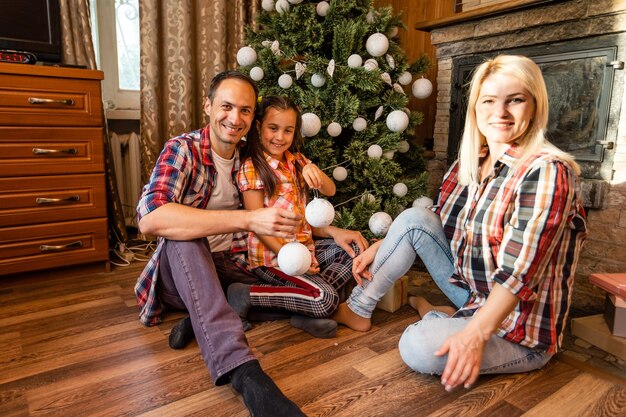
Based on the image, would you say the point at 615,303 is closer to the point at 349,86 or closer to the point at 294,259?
the point at 294,259

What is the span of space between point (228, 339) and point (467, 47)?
203 centimetres

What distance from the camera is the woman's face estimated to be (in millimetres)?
1115

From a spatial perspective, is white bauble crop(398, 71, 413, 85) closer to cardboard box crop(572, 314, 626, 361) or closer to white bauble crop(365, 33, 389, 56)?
white bauble crop(365, 33, 389, 56)

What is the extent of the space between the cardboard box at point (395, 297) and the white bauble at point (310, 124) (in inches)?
29.0

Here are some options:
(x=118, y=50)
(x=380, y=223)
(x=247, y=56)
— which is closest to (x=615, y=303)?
(x=380, y=223)

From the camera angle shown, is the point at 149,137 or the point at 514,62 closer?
the point at 514,62

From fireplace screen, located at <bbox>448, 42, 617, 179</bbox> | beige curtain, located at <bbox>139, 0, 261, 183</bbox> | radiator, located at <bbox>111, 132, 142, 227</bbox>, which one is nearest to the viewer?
fireplace screen, located at <bbox>448, 42, 617, 179</bbox>

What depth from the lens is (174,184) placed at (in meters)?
1.36

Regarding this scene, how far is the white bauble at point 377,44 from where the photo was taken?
6.64ft

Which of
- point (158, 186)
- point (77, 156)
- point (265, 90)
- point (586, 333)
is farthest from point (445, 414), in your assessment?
point (77, 156)

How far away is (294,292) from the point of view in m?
1.51

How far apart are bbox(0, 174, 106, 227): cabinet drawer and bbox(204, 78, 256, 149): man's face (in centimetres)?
86

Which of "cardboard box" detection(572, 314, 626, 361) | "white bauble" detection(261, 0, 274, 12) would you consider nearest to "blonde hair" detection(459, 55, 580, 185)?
"cardboard box" detection(572, 314, 626, 361)

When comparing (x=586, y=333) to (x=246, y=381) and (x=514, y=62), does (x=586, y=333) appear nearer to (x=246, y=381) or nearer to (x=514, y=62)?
(x=514, y=62)
